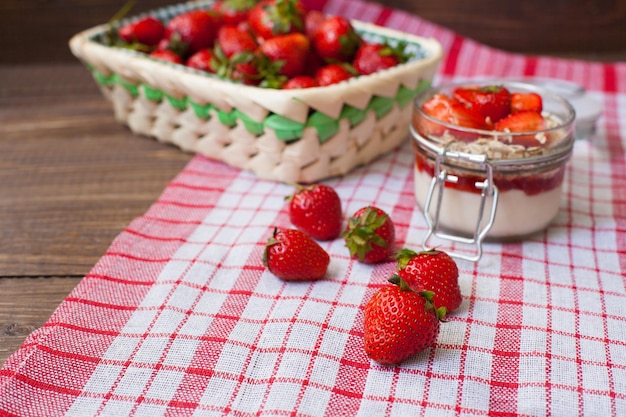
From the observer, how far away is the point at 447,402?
2.51 feet

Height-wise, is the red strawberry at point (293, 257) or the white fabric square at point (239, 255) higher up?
the red strawberry at point (293, 257)

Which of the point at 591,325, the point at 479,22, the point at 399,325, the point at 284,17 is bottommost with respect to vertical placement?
the point at 479,22

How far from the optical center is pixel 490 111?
1082 millimetres

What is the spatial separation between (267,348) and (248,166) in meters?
0.53

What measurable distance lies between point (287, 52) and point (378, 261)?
0.49 meters

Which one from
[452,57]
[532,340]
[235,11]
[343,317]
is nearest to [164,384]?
[343,317]

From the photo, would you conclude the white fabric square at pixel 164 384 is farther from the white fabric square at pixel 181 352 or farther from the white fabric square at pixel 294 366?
the white fabric square at pixel 294 366

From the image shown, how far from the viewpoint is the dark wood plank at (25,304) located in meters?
0.88

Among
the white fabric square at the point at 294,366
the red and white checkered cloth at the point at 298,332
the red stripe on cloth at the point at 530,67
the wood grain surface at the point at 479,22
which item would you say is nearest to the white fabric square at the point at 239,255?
the red and white checkered cloth at the point at 298,332

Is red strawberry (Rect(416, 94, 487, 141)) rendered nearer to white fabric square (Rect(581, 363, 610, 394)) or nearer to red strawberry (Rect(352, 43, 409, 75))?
red strawberry (Rect(352, 43, 409, 75))

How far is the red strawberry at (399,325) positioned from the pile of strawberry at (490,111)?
1.10ft

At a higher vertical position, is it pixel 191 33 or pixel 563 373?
pixel 191 33

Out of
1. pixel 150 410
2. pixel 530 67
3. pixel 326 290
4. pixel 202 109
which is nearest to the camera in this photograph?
pixel 150 410

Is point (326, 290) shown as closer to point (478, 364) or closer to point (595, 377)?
point (478, 364)
